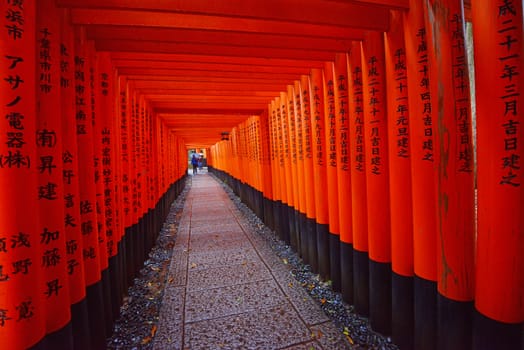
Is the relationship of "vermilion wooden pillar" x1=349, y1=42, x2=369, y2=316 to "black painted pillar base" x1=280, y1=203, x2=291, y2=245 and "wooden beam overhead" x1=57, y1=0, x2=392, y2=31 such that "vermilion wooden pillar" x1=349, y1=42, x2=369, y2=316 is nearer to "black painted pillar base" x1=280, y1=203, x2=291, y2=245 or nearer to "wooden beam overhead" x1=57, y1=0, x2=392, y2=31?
"wooden beam overhead" x1=57, y1=0, x2=392, y2=31

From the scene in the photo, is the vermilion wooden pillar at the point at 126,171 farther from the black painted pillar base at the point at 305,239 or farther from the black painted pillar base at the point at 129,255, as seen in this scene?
the black painted pillar base at the point at 305,239

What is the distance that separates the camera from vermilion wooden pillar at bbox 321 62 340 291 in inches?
150

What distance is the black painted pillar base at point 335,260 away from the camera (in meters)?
3.86

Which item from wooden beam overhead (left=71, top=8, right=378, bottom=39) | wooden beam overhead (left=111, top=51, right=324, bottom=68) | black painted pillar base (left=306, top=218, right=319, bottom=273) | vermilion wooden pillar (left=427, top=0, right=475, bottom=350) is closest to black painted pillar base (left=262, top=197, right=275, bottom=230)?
black painted pillar base (left=306, top=218, right=319, bottom=273)

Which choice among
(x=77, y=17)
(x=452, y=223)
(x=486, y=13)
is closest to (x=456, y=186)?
(x=452, y=223)

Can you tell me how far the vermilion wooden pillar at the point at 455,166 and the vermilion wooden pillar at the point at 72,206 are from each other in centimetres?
297

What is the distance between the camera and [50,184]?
2.05 m

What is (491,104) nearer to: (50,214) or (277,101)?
(50,214)

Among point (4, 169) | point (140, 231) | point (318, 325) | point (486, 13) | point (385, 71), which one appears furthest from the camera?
point (140, 231)

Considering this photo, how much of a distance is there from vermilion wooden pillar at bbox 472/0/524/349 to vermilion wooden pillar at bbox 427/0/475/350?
17 centimetres

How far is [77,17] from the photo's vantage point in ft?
8.49

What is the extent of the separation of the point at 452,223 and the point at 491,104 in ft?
2.84

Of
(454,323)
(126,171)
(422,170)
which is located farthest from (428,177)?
(126,171)

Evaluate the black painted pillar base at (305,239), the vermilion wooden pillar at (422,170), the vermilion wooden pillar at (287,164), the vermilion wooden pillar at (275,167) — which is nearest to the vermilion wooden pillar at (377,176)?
the vermilion wooden pillar at (422,170)
